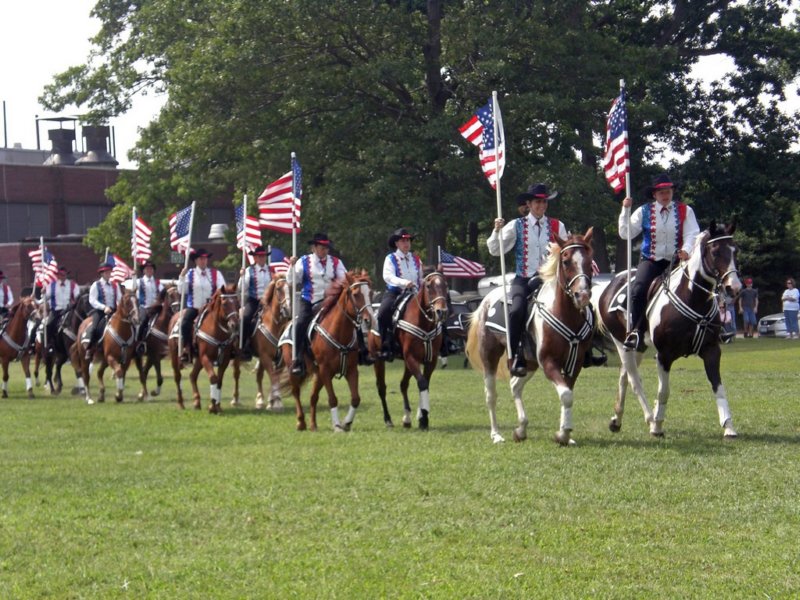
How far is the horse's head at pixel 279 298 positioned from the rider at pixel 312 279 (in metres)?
1.19

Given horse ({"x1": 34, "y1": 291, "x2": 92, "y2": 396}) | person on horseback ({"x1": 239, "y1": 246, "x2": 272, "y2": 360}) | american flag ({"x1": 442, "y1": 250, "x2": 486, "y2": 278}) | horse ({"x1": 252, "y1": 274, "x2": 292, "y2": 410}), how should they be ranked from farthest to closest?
1. american flag ({"x1": 442, "y1": 250, "x2": 486, "y2": 278})
2. horse ({"x1": 34, "y1": 291, "x2": 92, "y2": 396})
3. person on horseback ({"x1": 239, "y1": 246, "x2": 272, "y2": 360})
4. horse ({"x1": 252, "y1": 274, "x2": 292, "y2": 410})

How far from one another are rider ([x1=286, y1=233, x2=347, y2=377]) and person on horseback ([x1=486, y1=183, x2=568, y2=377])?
11.4ft

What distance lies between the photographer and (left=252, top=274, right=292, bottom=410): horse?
2006cm

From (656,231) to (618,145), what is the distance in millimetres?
2038

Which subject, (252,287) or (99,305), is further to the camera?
(99,305)

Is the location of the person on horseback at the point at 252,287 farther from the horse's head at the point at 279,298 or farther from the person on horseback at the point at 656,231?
the person on horseback at the point at 656,231

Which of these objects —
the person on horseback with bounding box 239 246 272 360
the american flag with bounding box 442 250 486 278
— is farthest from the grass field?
the american flag with bounding box 442 250 486 278

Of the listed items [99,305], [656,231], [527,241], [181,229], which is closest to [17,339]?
[99,305]

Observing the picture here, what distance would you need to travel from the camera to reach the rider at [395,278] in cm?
1722

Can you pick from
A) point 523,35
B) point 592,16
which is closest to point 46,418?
point 523,35

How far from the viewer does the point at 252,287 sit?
2284 centimetres

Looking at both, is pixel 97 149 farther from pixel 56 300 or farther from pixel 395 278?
pixel 395 278

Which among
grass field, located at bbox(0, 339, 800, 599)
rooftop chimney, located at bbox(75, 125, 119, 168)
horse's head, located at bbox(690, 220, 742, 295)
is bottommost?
grass field, located at bbox(0, 339, 800, 599)

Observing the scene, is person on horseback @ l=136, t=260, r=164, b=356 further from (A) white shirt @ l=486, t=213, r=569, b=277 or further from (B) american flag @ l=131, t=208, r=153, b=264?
(A) white shirt @ l=486, t=213, r=569, b=277
